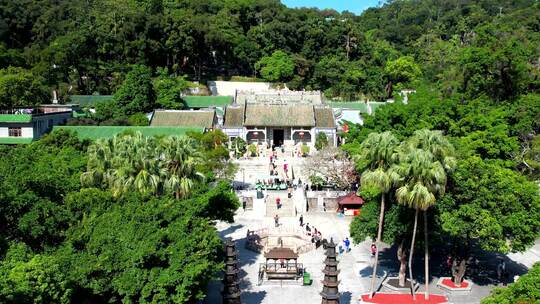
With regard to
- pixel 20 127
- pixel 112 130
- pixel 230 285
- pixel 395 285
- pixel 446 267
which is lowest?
pixel 395 285

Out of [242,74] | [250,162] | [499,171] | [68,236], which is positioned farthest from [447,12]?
[68,236]

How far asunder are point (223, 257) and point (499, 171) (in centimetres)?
1205

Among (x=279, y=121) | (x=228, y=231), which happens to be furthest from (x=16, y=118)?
(x=279, y=121)

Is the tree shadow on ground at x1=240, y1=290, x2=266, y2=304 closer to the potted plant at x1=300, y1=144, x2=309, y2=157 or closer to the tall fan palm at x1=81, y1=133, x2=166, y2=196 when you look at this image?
the tall fan palm at x1=81, y1=133, x2=166, y2=196

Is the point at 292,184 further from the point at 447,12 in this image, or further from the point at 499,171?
the point at 447,12

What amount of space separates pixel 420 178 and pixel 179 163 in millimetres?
9580

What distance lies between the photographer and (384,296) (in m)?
23.1

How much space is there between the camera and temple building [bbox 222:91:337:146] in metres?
51.5

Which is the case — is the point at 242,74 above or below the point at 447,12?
below

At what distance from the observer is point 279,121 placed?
5197cm

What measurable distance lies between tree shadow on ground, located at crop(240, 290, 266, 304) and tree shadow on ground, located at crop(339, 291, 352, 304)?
10.4 ft

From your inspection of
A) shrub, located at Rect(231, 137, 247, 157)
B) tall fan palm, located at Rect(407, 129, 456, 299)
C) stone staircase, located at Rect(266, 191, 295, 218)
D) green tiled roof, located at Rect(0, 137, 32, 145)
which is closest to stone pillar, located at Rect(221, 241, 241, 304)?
tall fan palm, located at Rect(407, 129, 456, 299)

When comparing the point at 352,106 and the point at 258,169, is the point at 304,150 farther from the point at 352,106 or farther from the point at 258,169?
the point at 352,106

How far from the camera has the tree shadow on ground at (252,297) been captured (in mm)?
22703
